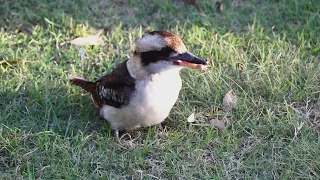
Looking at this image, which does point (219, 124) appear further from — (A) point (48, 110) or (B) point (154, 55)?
(A) point (48, 110)

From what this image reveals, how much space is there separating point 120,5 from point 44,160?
6.48 ft

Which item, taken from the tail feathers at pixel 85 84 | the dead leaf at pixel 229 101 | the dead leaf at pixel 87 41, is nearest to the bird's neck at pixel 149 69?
the tail feathers at pixel 85 84

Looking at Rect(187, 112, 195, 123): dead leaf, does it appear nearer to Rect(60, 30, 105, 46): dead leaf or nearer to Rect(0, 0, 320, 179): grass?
Rect(0, 0, 320, 179): grass

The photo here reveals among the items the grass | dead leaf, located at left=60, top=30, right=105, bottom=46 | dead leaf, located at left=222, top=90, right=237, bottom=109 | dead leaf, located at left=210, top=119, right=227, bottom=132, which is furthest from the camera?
dead leaf, located at left=60, top=30, right=105, bottom=46

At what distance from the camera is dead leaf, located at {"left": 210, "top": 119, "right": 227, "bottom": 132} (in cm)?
375

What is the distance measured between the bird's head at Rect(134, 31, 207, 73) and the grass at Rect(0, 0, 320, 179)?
53 cm

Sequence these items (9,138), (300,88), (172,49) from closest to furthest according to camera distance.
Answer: (172,49) → (9,138) → (300,88)

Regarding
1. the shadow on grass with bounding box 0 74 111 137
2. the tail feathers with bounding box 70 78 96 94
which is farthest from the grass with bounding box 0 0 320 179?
the tail feathers with bounding box 70 78 96 94

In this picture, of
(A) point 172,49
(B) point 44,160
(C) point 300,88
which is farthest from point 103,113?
(C) point 300,88

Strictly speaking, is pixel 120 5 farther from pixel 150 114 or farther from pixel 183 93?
pixel 150 114

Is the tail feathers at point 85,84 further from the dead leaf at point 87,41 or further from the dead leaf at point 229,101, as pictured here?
the dead leaf at point 229,101

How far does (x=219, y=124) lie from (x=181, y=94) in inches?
14.9

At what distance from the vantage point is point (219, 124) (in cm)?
378

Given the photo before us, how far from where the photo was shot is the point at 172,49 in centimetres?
329
